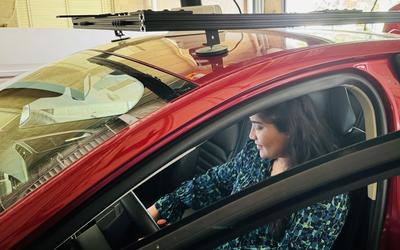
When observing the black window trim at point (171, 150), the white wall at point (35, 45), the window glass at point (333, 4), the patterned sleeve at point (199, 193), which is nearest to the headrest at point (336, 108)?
the black window trim at point (171, 150)

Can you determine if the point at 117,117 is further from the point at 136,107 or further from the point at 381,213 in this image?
the point at 381,213

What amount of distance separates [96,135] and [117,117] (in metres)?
0.07

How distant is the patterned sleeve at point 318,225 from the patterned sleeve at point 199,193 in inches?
21.3

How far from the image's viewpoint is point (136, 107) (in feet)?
3.13

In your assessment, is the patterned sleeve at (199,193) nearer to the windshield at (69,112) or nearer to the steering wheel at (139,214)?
the steering wheel at (139,214)

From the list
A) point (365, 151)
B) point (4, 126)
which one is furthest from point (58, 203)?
point (365, 151)

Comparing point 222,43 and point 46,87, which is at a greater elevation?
point 222,43

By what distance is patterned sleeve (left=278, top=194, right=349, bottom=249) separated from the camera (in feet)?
3.98

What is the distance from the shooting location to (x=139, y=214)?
148 cm

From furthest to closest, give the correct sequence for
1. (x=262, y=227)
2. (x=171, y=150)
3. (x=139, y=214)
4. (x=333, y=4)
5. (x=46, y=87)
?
(x=333, y=4), (x=139, y=214), (x=46, y=87), (x=262, y=227), (x=171, y=150)

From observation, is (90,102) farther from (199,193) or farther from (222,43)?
(199,193)

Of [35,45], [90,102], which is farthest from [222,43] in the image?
[35,45]

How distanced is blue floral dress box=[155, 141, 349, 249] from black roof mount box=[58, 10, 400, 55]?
0.48 m

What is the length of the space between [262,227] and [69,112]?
67cm
